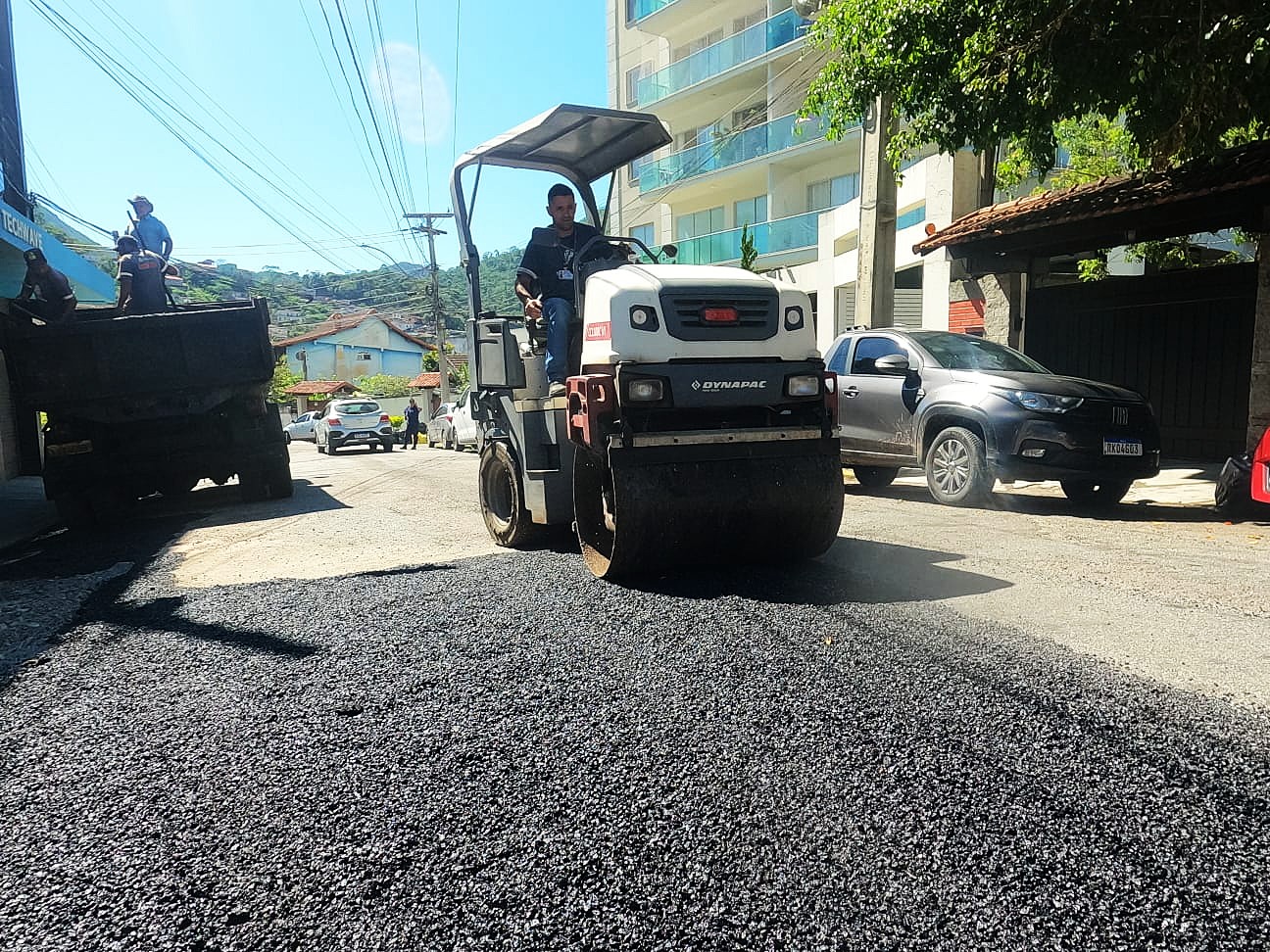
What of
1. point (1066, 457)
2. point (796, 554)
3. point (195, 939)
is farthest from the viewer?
point (1066, 457)

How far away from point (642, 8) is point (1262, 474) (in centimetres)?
3209

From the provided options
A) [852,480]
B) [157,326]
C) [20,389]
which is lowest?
[852,480]

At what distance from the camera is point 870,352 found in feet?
31.9

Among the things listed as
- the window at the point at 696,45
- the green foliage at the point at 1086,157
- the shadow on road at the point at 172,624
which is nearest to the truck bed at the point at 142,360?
the shadow on road at the point at 172,624

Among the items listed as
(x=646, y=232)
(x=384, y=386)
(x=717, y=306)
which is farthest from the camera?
(x=384, y=386)

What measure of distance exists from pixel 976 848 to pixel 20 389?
981cm

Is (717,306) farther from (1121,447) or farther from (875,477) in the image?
(875,477)

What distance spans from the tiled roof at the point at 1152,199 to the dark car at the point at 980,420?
9.20 feet

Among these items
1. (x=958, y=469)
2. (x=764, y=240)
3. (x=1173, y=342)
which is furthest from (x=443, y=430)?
(x=958, y=469)

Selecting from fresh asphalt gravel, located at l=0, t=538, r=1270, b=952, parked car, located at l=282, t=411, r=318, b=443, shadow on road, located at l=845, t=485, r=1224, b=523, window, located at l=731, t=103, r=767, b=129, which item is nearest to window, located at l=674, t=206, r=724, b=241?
window, located at l=731, t=103, r=767, b=129

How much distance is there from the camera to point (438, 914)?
2.09m

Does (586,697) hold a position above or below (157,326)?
below

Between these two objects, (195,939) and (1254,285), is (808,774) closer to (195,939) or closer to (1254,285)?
(195,939)

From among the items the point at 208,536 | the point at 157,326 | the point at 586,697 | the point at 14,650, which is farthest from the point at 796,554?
the point at 157,326
